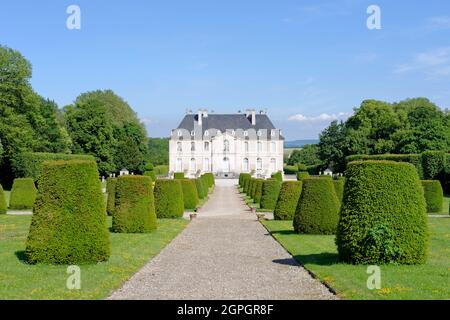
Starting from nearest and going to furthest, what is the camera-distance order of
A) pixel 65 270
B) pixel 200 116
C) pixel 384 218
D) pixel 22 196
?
pixel 65 270, pixel 384 218, pixel 22 196, pixel 200 116

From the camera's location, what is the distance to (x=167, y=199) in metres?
21.8

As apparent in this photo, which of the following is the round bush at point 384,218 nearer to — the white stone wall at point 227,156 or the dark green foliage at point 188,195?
the dark green foliage at point 188,195

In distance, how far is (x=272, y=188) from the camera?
2680 cm

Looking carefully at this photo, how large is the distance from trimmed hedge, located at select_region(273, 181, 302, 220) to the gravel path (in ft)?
13.7

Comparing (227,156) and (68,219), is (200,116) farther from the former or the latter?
(68,219)

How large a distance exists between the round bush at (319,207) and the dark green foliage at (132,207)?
14.6ft

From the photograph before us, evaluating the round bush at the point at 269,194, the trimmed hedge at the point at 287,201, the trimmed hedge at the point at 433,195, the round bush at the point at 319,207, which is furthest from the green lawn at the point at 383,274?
the round bush at the point at 269,194

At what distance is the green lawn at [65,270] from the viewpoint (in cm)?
804

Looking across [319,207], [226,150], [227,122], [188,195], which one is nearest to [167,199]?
[188,195]

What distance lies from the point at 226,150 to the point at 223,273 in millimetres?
75158

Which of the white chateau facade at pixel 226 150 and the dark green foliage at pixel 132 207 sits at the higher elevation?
the white chateau facade at pixel 226 150

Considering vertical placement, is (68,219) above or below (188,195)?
above
